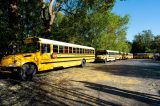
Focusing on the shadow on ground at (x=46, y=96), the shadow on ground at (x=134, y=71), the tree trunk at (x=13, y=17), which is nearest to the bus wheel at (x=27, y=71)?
the shadow on ground at (x=46, y=96)

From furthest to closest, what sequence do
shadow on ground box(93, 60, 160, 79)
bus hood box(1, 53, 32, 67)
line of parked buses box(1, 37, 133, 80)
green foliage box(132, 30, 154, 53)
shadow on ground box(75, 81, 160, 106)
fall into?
green foliage box(132, 30, 154, 53), shadow on ground box(93, 60, 160, 79), line of parked buses box(1, 37, 133, 80), bus hood box(1, 53, 32, 67), shadow on ground box(75, 81, 160, 106)

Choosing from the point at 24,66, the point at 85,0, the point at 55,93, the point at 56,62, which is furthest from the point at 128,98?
the point at 85,0

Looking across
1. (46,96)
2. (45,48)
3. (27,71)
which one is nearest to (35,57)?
(27,71)

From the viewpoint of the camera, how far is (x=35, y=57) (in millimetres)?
16625

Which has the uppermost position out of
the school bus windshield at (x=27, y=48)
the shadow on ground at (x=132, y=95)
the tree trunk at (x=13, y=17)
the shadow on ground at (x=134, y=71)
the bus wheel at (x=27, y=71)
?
the tree trunk at (x=13, y=17)

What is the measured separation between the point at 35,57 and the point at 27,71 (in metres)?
1.19

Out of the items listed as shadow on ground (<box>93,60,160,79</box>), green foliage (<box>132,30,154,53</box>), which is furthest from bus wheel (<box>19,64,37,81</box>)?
green foliage (<box>132,30,154,53</box>)

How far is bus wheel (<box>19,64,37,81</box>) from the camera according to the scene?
1523cm

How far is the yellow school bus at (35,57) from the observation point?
15.2 m

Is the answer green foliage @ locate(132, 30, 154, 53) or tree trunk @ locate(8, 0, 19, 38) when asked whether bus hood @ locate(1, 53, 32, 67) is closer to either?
tree trunk @ locate(8, 0, 19, 38)

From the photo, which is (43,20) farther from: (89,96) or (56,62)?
(89,96)

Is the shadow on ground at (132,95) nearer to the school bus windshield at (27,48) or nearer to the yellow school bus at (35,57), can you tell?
the yellow school bus at (35,57)

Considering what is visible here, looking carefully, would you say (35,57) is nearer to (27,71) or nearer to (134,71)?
(27,71)

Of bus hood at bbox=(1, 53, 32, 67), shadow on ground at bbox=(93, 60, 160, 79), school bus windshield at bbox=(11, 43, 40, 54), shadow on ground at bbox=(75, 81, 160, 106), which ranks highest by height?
school bus windshield at bbox=(11, 43, 40, 54)
